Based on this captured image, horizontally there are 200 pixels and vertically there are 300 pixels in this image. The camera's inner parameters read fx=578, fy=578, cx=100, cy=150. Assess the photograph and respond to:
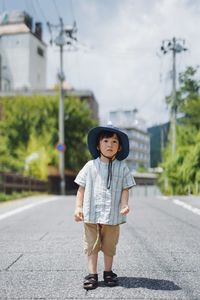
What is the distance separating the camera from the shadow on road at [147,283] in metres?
4.95

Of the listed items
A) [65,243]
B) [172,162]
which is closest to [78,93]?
[172,162]

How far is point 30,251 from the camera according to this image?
7.34 m

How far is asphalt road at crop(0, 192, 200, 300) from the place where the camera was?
4766mm

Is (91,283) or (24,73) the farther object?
(24,73)

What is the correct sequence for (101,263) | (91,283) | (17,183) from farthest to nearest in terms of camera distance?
(17,183)
(101,263)
(91,283)

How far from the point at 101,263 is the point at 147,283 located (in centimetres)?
123

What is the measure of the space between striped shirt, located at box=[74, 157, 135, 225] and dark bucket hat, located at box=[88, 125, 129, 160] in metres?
0.06

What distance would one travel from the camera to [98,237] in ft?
16.4

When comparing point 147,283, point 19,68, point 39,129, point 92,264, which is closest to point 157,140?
point 39,129

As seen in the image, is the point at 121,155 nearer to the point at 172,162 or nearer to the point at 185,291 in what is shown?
the point at 185,291

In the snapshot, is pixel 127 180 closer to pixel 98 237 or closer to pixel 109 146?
pixel 109 146

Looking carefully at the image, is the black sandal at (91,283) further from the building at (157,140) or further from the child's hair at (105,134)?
the building at (157,140)

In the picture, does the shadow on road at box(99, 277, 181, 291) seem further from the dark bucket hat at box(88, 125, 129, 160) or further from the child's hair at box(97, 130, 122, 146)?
the child's hair at box(97, 130, 122, 146)

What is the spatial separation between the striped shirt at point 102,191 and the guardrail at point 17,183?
20093mm
